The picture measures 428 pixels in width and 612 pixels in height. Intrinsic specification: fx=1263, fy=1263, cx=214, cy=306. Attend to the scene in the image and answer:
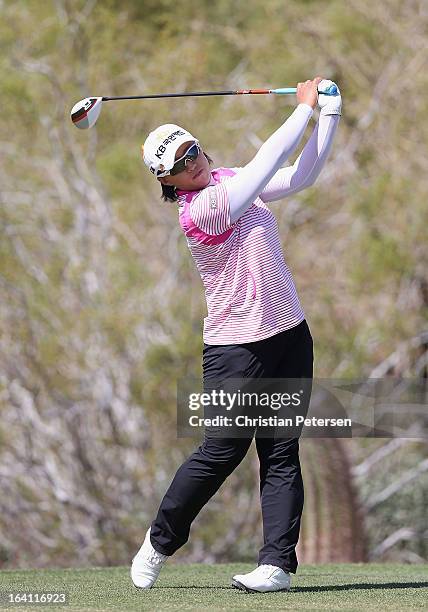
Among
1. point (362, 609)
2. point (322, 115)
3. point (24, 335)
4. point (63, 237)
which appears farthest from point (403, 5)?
point (362, 609)

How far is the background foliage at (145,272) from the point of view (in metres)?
11.0

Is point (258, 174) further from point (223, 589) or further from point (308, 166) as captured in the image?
point (223, 589)

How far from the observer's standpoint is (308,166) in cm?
456

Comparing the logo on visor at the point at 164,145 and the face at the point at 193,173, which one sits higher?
the logo on visor at the point at 164,145

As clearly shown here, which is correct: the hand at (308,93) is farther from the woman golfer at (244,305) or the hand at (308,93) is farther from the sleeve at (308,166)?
the sleeve at (308,166)

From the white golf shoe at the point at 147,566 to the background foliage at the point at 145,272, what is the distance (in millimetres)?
4891

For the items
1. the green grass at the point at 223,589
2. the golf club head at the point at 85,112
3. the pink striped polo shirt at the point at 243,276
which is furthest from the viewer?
the golf club head at the point at 85,112

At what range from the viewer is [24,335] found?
37.5 ft

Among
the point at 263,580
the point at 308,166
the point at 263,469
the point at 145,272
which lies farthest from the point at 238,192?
the point at 145,272

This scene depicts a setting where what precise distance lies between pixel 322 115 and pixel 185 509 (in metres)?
1.49

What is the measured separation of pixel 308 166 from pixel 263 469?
1104 mm

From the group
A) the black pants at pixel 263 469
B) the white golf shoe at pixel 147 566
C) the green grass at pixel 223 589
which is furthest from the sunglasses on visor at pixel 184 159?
the green grass at pixel 223 589

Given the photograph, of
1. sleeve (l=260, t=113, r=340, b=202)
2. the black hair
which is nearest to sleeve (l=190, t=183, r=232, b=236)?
the black hair

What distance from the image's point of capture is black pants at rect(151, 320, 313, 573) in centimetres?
437
